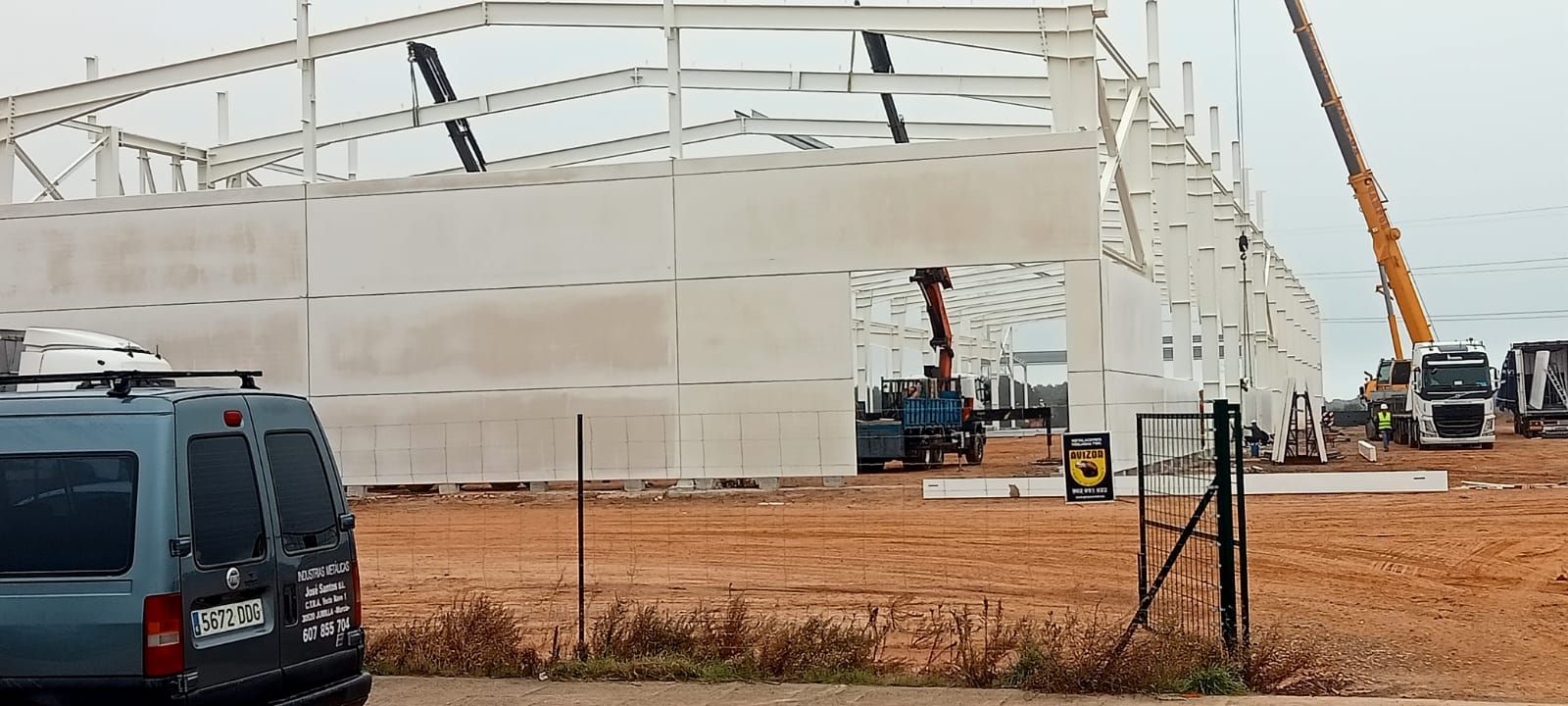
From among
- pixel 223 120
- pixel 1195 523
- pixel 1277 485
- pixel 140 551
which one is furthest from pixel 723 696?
pixel 223 120

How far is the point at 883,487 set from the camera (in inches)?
1126

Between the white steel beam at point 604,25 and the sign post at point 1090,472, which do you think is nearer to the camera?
the sign post at point 1090,472

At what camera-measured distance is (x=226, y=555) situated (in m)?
7.11

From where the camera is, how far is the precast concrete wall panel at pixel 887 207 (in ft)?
91.7

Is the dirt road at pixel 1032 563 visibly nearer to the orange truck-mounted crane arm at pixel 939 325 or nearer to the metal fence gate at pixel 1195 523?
the metal fence gate at pixel 1195 523

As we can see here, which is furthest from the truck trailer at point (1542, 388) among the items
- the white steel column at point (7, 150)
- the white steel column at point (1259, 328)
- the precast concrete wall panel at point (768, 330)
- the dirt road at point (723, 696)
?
the dirt road at point (723, 696)

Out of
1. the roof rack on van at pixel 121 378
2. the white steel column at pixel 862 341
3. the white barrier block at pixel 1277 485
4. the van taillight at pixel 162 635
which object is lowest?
the white barrier block at pixel 1277 485

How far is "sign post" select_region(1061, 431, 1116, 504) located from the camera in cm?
1117

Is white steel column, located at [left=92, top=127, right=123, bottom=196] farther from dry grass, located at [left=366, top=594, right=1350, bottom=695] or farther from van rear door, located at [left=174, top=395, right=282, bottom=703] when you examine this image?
van rear door, located at [left=174, top=395, right=282, bottom=703]

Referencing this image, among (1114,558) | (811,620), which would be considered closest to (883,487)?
(1114,558)

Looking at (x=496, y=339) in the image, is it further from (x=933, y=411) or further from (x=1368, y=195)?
(x=1368, y=195)

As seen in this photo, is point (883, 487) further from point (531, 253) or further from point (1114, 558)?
point (1114, 558)

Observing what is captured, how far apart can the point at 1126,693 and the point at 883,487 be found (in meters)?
19.1

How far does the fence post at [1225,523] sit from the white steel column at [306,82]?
25.3m
